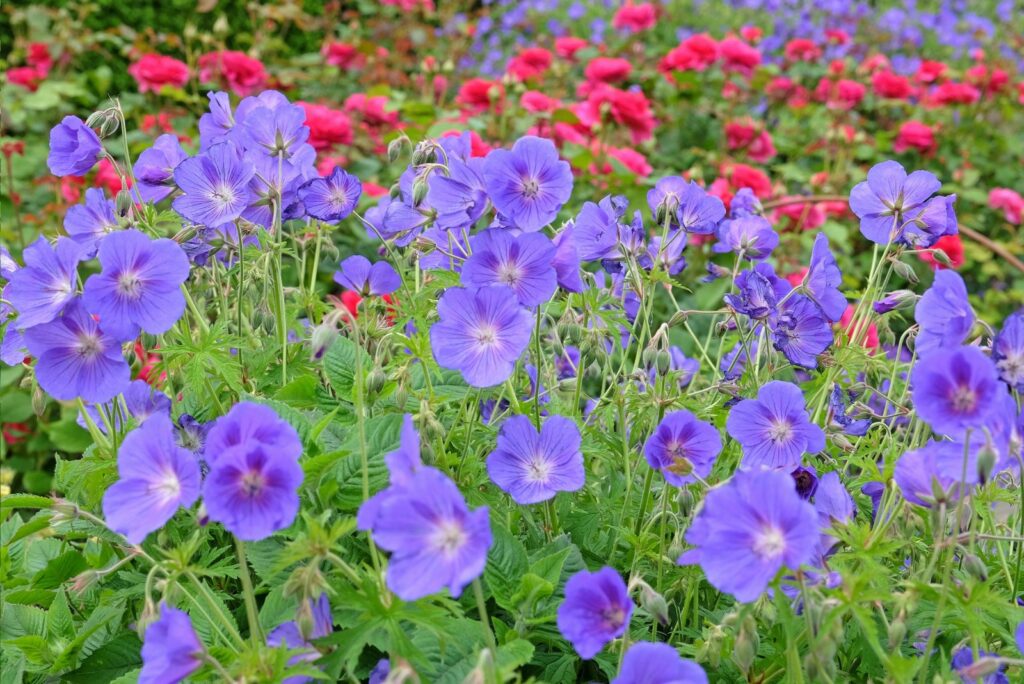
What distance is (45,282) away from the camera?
116 cm

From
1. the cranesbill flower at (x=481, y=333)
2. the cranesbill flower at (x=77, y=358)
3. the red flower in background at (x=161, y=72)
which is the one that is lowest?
the red flower in background at (x=161, y=72)

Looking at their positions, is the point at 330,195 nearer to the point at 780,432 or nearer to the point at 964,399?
the point at 780,432

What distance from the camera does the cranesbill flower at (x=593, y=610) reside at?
1.01 metres

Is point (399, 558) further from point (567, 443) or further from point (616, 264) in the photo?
point (616, 264)

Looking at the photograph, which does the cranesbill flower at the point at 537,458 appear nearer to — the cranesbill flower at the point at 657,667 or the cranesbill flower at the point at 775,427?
the cranesbill flower at the point at 775,427

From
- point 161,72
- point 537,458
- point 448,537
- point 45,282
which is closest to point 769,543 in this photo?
point 448,537

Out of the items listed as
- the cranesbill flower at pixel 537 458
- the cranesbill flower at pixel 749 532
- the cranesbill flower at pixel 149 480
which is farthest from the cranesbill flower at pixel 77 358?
the cranesbill flower at pixel 749 532

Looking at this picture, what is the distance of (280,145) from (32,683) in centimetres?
76

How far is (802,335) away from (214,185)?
78 cm

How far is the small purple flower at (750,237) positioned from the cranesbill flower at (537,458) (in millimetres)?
579

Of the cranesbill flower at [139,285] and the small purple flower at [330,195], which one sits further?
the small purple flower at [330,195]

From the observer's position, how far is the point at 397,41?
17.2ft

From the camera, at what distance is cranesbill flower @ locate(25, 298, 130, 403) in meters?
1.15

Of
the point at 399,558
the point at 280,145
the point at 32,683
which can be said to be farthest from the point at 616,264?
the point at 32,683
